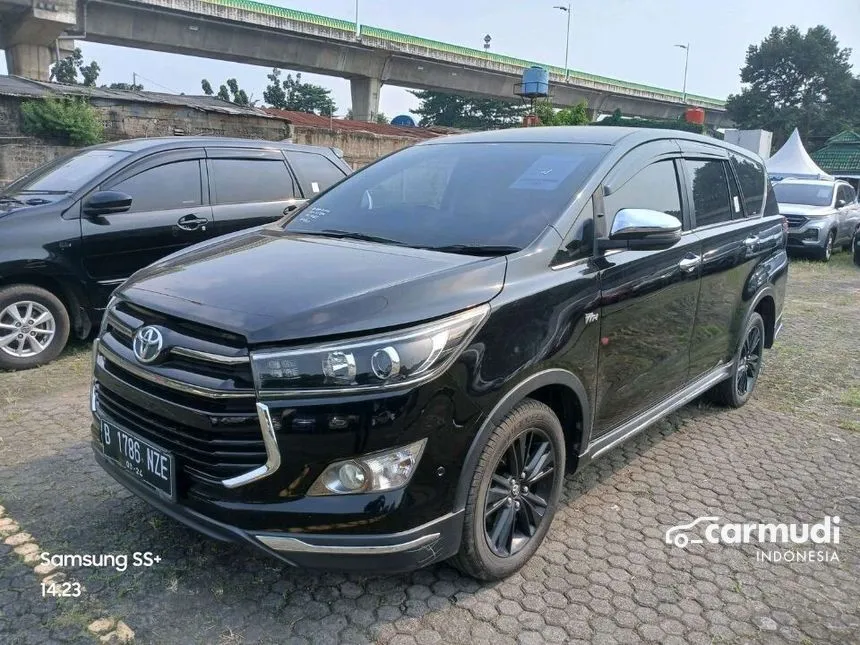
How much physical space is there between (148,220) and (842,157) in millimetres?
30591

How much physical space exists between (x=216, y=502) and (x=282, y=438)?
0.39 metres

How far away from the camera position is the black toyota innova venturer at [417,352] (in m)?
2.33

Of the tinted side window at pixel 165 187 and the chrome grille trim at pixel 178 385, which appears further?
the tinted side window at pixel 165 187

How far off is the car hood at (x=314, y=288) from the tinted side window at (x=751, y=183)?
293 cm

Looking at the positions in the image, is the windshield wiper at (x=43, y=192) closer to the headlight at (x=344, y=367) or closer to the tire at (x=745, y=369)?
the headlight at (x=344, y=367)

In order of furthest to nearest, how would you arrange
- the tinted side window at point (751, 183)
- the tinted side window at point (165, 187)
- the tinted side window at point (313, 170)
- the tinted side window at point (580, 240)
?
the tinted side window at point (313, 170) < the tinted side window at point (165, 187) < the tinted side window at point (751, 183) < the tinted side window at point (580, 240)

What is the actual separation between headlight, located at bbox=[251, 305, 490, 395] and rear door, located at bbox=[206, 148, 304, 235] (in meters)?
4.44

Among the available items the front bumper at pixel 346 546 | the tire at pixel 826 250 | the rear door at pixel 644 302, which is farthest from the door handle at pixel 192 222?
the tire at pixel 826 250

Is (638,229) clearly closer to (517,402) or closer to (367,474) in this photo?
(517,402)

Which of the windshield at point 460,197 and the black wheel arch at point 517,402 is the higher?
the windshield at point 460,197

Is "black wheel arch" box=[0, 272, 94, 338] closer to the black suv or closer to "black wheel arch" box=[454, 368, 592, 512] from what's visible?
the black suv

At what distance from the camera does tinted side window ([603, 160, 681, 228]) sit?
3387mm

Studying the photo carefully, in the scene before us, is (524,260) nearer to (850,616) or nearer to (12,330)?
(850,616)

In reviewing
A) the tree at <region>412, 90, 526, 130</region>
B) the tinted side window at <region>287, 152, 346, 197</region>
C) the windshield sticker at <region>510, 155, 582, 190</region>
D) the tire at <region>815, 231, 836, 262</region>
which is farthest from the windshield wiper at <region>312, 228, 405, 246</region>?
the tree at <region>412, 90, 526, 130</region>
